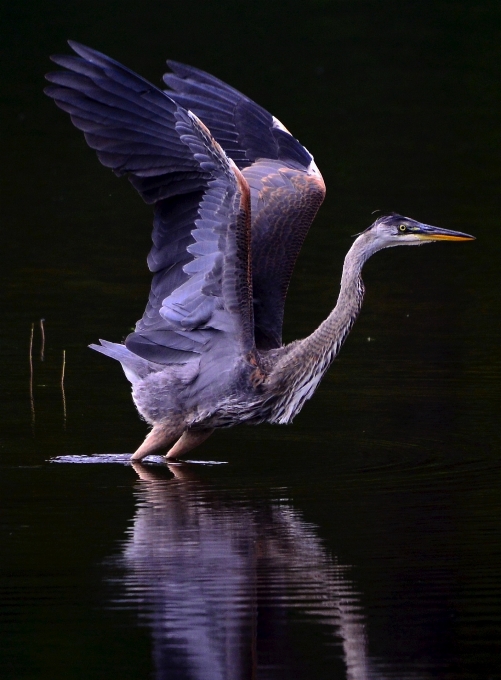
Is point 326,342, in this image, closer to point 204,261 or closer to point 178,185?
point 204,261

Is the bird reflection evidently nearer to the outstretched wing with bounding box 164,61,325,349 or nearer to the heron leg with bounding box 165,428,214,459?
the heron leg with bounding box 165,428,214,459

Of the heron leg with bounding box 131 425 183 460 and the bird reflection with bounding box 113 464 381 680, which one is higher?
the heron leg with bounding box 131 425 183 460

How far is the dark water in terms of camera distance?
5242mm

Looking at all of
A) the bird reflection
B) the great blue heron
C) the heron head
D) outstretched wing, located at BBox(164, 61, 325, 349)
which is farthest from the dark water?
the heron head

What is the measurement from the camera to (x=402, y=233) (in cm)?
814

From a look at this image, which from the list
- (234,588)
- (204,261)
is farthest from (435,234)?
(234,588)

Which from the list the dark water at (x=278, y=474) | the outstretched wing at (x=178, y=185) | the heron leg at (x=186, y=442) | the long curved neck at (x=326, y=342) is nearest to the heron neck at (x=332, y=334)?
the long curved neck at (x=326, y=342)

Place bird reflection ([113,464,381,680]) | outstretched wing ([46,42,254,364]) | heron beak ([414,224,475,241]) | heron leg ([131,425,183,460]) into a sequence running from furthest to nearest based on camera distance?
heron beak ([414,224,475,241]), heron leg ([131,425,183,460]), outstretched wing ([46,42,254,364]), bird reflection ([113,464,381,680])

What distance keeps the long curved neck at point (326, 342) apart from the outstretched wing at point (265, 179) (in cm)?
40

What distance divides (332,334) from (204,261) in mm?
892

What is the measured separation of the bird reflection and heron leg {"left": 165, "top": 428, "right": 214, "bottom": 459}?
97cm

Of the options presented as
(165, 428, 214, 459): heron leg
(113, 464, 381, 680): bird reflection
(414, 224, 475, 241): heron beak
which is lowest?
(113, 464, 381, 680): bird reflection

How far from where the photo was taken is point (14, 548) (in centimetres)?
616

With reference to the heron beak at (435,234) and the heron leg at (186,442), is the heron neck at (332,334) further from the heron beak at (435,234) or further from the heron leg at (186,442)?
the heron leg at (186,442)
